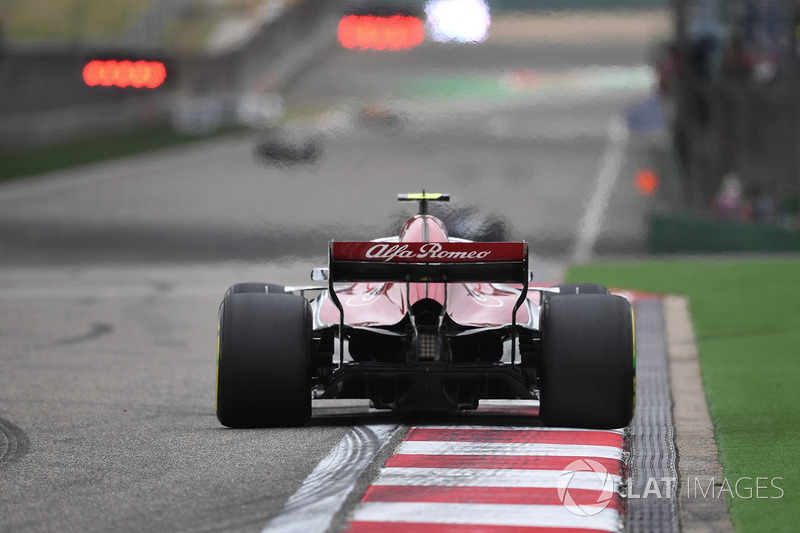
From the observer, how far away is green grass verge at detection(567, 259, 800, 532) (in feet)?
26.5

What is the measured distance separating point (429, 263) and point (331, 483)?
227 cm

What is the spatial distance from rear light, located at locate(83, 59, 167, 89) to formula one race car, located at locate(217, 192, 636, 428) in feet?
126

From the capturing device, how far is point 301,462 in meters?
8.41

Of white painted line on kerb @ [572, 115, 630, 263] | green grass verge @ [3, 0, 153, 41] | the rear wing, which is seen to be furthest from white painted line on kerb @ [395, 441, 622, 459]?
green grass verge @ [3, 0, 153, 41]

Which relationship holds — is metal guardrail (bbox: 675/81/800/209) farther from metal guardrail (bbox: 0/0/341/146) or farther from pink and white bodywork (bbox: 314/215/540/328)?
pink and white bodywork (bbox: 314/215/540/328)

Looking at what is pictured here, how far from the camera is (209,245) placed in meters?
31.7

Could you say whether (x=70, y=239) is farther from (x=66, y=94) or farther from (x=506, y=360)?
(x=506, y=360)

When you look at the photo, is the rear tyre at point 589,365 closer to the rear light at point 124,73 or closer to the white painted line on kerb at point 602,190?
the white painted line on kerb at point 602,190

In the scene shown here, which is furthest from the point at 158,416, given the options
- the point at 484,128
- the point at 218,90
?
the point at 218,90

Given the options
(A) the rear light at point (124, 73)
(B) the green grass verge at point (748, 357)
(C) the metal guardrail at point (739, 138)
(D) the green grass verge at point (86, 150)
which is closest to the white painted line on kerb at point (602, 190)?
(C) the metal guardrail at point (739, 138)

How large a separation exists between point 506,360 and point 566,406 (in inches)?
59.7

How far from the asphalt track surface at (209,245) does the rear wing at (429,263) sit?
104 cm

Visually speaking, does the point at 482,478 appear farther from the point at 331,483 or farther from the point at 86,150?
the point at 86,150

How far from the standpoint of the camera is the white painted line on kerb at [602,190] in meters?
31.9
